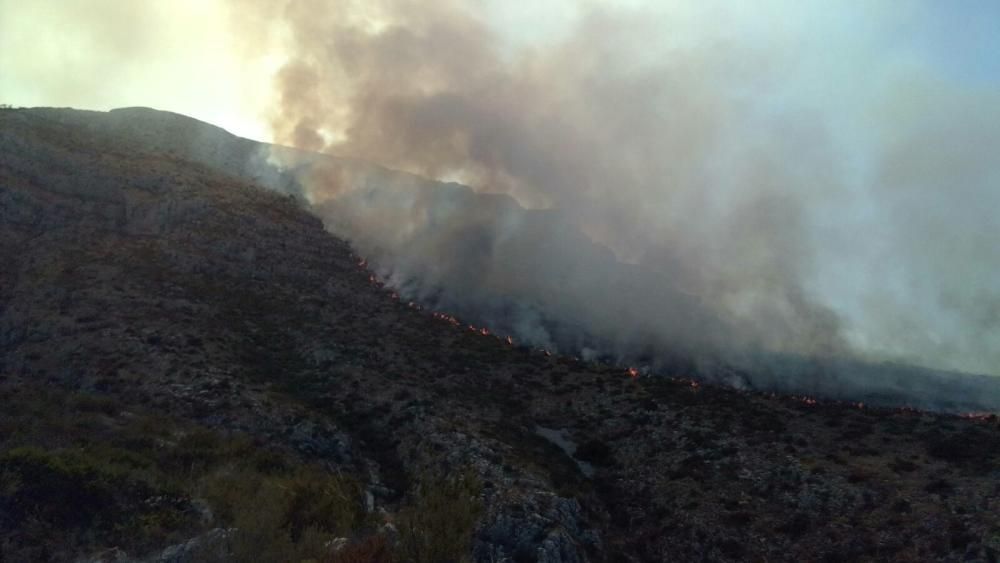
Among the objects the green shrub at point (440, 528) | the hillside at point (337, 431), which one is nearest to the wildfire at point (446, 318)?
the hillside at point (337, 431)

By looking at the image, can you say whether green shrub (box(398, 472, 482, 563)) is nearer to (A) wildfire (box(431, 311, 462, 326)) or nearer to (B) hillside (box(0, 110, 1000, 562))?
(B) hillside (box(0, 110, 1000, 562))

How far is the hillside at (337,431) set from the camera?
2064 cm

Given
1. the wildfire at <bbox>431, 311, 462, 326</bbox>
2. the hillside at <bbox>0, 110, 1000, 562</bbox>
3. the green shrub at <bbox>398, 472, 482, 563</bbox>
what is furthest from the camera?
the wildfire at <bbox>431, 311, 462, 326</bbox>

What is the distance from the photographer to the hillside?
67.7ft

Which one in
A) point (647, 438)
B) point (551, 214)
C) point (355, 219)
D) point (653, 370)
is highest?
point (551, 214)

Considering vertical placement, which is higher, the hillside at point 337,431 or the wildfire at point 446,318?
the wildfire at point 446,318

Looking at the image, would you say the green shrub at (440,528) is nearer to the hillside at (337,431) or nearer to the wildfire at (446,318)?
the hillside at (337,431)

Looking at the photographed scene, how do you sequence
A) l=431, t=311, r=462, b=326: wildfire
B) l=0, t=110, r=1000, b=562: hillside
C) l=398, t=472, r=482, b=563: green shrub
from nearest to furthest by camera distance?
l=398, t=472, r=482, b=563: green shrub → l=0, t=110, r=1000, b=562: hillside → l=431, t=311, r=462, b=326: wildfire

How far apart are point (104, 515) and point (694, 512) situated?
27312mm

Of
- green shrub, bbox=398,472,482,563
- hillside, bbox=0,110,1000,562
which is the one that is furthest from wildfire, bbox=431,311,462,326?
green shrub, bbox=398,472,482,563

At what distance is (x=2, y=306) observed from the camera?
45.6 m

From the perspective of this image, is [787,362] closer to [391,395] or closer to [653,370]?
[653,370]

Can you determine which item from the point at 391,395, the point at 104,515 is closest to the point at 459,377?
the point at 391,395

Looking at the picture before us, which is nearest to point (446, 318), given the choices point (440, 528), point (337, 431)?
point (337, 431)
